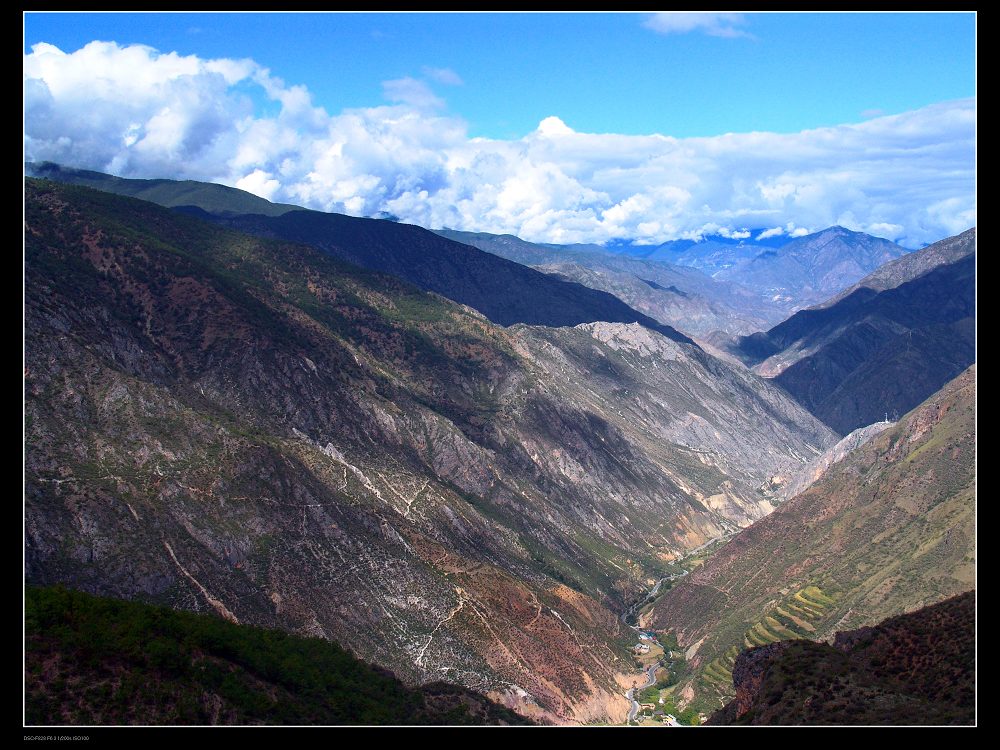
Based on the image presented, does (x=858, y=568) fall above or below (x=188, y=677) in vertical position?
below

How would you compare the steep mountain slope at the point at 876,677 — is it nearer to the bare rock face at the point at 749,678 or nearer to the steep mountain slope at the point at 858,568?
the bare rock face at the point at 749,678

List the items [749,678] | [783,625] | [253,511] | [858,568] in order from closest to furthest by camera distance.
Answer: [749,678], [253,511], [783,625], [858,568]

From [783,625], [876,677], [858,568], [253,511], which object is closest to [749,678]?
[876,677]

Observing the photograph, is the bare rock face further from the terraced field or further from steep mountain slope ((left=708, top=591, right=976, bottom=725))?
the terraced field

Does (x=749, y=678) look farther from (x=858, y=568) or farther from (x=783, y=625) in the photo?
(x=858, y=568)

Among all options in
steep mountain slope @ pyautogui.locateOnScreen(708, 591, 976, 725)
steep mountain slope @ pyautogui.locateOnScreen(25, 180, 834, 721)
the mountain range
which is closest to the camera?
steep mountain slope @ pyautogui.locateOnScreen(708, 591, 976, 725)

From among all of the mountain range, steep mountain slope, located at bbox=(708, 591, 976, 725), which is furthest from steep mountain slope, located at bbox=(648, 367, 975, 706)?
steep mountain slope, located at bbox=(708, 591, 976, 725)

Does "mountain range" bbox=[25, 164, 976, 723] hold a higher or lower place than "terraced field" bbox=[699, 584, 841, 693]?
higher
